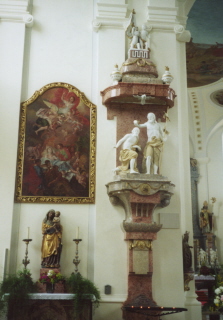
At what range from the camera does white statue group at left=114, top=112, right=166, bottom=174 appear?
7820mm

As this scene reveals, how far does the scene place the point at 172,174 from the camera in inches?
326

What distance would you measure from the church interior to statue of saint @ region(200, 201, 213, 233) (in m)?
6.97

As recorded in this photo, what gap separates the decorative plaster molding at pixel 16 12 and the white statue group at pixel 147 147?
315 cm

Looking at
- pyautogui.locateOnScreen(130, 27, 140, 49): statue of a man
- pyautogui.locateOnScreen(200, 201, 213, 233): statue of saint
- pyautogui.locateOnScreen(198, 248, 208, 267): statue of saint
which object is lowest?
pyautogui.locateOnScreen(198, 248, 208, 267): statue of saint

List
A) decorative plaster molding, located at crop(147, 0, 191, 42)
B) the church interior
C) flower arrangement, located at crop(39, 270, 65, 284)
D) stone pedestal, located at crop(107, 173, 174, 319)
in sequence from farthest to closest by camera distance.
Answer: decorative plaster molding, located at crop(147, 0, 191, 42), the church interior, stone pedestal, located at crop(107, 173, 174, 319), flower arrangement, located at crop(39, 270, 65, 284)

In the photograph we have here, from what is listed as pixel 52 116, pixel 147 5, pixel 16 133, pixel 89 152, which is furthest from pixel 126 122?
pixel 147 5

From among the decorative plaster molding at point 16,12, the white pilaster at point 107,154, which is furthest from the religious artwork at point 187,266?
the decorative plaster molding at point 16,12

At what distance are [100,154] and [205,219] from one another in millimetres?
9280

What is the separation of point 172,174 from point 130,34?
2965 mm

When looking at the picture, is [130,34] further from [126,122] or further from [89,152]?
[89,152]

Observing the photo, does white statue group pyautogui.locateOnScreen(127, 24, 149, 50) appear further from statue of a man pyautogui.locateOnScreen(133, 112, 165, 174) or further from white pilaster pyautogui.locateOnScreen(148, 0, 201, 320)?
statue of a man pyautogui.locateOnScreen(133, 112, 165, 174)

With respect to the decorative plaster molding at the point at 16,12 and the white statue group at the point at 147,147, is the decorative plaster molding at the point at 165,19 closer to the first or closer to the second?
the white statue group at the point at 147,147

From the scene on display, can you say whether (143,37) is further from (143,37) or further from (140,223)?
(140,223)

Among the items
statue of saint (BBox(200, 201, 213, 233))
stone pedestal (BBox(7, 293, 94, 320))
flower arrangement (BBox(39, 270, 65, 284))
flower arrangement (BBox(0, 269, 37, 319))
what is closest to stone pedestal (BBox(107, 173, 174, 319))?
stone pedestal (BBox(7, 293, 94, 320))
